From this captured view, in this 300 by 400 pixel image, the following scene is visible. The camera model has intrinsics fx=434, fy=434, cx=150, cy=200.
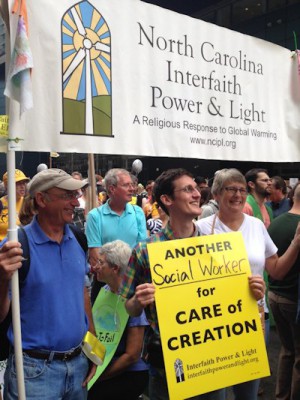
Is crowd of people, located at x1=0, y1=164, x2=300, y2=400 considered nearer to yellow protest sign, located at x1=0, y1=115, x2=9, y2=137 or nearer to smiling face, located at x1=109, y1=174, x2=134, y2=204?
yellow protest sign, located at x1=0, y1=115, x2=9, y2=137

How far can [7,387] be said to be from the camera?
2.08 meters

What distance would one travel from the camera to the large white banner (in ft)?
6.83

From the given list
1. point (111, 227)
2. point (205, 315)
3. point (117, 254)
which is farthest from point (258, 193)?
point (205, 315)

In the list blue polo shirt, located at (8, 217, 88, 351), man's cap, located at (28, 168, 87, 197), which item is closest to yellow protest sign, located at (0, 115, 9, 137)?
man's cap, located at (28, 168, 87, 197)

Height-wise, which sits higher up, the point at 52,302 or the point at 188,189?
the point at 188,189

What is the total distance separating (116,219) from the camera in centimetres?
412

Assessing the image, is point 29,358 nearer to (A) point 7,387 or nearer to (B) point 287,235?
(A) point 7,387

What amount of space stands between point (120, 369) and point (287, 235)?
1.59m

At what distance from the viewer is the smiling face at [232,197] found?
2797 mm

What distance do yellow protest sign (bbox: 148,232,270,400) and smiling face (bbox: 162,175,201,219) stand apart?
0.15m

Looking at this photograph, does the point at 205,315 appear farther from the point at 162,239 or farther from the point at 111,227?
the point at 111,227

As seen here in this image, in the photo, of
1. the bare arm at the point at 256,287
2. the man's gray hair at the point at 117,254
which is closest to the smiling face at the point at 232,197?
the bare arm at the point at 256,287

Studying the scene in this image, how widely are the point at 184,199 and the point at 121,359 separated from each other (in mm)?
1162

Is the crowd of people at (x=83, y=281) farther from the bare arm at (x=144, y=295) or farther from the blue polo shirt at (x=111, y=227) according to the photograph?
the blue polo shirt at (x=111, y=227)
